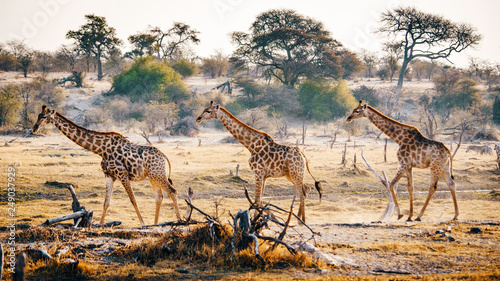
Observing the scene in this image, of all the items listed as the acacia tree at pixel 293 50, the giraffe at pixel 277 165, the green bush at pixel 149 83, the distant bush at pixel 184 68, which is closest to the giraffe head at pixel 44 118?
the giraffe at pixel 277 165

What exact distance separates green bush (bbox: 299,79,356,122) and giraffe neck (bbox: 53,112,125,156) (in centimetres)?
2915

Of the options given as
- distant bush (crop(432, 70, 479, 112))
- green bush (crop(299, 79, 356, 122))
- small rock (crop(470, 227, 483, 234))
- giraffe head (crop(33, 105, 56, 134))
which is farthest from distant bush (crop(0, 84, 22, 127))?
distant bush (crop(432, 70, 479, 112))

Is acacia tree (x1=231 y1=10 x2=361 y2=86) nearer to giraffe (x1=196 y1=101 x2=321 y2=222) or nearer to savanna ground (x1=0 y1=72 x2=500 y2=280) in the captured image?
savanna ground (x1=0 y1=72 x2=500 y2=280)

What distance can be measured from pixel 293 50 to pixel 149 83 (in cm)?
1282

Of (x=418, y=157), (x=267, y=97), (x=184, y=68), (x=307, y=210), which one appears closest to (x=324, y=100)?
(x=267, y=97)

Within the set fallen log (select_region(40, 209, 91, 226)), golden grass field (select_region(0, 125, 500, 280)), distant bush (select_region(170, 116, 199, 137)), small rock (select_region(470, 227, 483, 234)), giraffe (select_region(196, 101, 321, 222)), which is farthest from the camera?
distant bush (select_region(170, 116, 199, 137))

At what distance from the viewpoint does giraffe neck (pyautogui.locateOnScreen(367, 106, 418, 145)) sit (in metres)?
10.1

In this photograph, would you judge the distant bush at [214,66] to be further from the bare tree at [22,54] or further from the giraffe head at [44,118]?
the giraffe head at [44,118]

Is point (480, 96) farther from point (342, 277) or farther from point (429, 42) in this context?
point (342, 277)

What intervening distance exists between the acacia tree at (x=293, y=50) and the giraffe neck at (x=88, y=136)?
1275 inches

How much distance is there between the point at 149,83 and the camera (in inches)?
1526

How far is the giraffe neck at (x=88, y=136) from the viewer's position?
9016mm

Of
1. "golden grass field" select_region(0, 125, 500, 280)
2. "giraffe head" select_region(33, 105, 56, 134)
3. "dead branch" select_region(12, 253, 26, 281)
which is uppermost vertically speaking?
"giraffe head" select_region(33, 105, 56, 134)

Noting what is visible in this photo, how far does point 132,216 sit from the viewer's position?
34.6ft
